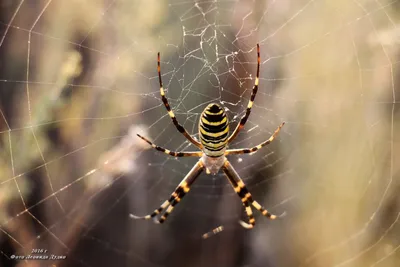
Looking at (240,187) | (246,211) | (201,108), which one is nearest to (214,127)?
(201,108)

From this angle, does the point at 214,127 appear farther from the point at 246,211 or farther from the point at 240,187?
the point at 246,211

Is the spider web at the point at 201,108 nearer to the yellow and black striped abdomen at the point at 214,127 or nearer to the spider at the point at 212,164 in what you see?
the spider at the point at 212,164

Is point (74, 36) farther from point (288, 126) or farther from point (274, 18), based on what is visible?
point (288, 126)

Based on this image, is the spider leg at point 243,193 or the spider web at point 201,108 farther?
the spider leg at point 243,193

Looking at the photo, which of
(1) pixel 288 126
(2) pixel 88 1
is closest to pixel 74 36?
(2) pixel 88 1

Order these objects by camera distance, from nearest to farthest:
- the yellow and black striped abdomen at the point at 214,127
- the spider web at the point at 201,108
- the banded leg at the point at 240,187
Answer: the yellow and black striped abdomen at the point at 214,127
the spider web at the point at 201,108
the banded leg at the point at 240,187

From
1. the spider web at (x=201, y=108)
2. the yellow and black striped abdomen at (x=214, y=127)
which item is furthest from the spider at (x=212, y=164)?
the spider web at (x=201, y=108)
